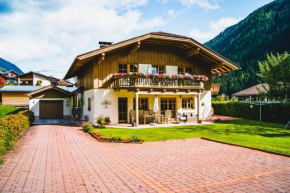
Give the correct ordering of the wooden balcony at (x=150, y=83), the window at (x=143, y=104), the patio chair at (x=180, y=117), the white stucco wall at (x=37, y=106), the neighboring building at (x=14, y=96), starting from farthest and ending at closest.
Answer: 1. the neighboring building at (x=14, y=96)
2. the white stucco wall at (x=37, y=106)
3. the window at (x=143, y=104)
4. the patio chair at (x=180, y=117)
5. the wooden balcony at (x=150, y=83)

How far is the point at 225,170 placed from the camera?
6516 millimetres

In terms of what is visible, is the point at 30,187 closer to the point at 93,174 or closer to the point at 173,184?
the point at 93,174

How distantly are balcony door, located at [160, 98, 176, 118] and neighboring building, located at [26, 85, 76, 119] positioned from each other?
10.8 metres

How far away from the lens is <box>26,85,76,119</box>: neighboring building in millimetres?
24109

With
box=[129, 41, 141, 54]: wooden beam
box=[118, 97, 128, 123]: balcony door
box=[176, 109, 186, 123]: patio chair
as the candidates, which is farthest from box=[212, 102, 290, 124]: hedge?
box=[129, 41, 141, 54]: wooden beam

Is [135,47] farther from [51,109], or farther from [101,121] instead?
[51,109]

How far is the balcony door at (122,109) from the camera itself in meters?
18.4

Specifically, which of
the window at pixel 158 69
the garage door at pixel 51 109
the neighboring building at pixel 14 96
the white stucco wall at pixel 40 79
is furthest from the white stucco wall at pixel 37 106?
the white stucco wall at pixel 40 79

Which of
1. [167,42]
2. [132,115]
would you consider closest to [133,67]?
[167,42]

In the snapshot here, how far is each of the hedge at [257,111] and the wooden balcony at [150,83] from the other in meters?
6.49

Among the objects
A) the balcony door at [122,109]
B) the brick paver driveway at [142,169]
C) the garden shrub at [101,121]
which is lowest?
the brick paver driveway at [142,169]

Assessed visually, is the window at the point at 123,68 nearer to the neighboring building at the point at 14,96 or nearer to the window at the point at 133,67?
the window at the point at 133,67

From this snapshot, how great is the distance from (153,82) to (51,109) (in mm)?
13419

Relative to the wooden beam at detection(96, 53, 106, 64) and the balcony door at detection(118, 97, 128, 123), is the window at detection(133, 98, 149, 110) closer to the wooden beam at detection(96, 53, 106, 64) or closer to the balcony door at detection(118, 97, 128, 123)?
the balcony door at detection(118, 97, 128, 123)
